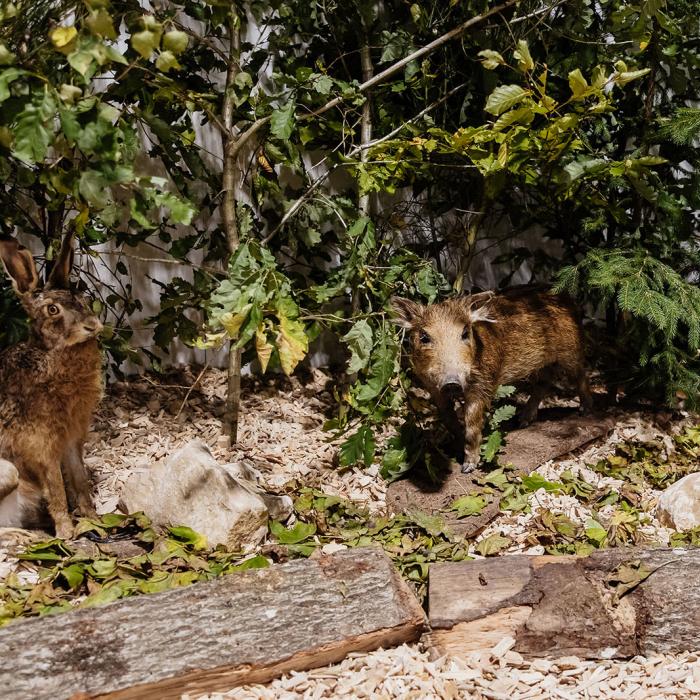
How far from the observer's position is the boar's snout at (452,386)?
448 cm

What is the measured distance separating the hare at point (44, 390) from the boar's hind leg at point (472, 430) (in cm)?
223

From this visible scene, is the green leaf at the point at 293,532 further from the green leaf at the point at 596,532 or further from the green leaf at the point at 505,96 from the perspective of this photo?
the green leaf at the point at 505,96

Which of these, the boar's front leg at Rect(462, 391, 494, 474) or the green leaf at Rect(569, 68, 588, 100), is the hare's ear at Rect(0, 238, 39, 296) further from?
the green leaf at Rect(569, 68, 588, 100)

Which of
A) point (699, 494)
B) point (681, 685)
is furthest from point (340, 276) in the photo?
point (681, 685)

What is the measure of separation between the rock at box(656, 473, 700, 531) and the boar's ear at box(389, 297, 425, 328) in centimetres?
177

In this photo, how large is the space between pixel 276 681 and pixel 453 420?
242 centimetres

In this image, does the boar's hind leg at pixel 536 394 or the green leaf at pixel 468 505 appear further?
the boar's hind leg at pixel 536 394

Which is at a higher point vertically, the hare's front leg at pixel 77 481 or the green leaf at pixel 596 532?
the hare's front leg at pixel 77 481

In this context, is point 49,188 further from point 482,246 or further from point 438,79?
point 482,246

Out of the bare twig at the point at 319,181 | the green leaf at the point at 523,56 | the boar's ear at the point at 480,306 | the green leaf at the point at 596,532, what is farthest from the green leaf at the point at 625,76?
the green leaf at the point at 596,532

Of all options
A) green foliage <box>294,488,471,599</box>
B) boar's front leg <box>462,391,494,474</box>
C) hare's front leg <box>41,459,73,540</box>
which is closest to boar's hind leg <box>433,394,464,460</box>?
boar's front leg <box>462,391,494,474</box>

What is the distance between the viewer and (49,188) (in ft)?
12.6

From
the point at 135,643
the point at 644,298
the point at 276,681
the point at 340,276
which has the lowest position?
the point at 276,681

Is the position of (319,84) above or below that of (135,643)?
above
